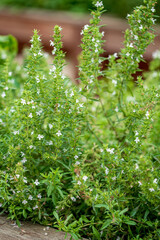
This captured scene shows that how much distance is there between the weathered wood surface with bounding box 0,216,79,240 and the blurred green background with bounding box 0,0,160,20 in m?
5.05

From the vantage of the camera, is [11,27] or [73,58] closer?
[73,58]

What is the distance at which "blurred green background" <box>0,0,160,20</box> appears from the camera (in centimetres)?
619

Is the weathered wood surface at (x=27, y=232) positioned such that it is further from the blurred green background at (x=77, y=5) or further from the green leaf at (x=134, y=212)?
the blurred green background at (x=77, y=5)

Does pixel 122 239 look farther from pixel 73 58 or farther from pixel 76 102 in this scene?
pixel 73 58

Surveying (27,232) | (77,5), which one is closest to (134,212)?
(27,232)

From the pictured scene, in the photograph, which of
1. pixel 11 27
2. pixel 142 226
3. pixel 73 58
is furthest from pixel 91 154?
pixel 11 27

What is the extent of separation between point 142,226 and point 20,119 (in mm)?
781

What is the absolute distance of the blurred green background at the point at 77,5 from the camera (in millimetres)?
6189

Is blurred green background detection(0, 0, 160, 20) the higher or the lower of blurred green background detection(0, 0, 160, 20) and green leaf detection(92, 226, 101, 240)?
the higher

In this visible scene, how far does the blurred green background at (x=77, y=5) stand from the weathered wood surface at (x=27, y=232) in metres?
5.05

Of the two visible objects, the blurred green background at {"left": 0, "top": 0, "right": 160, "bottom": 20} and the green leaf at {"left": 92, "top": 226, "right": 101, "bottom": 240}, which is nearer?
the green leaf at {"left": 92, "top": 226, "right": 101, "bottom": 240}

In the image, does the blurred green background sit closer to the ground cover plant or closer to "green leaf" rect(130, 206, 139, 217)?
the ground cover plant

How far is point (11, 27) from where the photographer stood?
269 inches

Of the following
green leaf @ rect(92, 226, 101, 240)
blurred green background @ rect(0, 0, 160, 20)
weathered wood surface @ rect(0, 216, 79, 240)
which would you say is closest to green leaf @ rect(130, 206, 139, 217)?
green leaf @ rect(92, 226, 101, 240)
